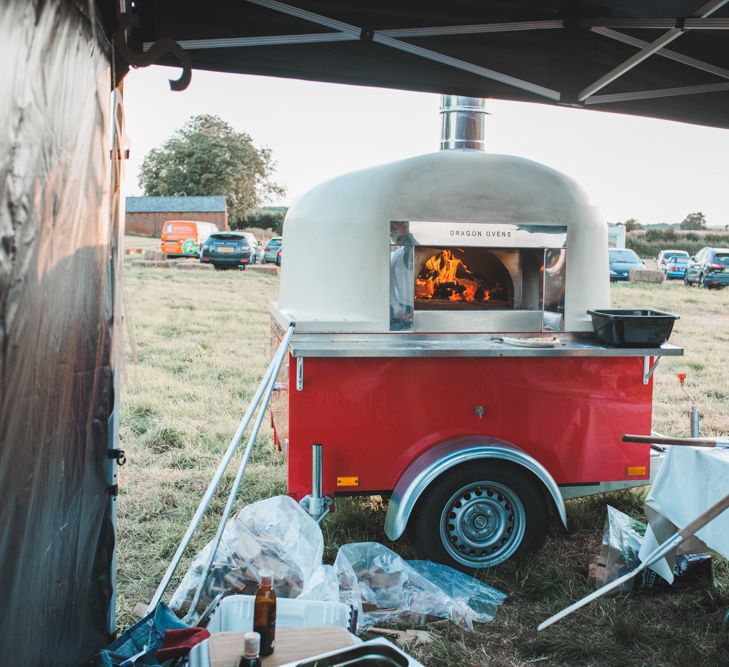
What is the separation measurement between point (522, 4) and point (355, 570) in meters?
3.08

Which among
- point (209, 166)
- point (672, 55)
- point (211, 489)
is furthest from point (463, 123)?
point (209, 166)

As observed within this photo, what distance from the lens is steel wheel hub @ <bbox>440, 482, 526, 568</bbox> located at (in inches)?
165

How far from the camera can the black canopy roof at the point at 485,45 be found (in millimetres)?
3820

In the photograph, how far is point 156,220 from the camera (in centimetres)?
4469

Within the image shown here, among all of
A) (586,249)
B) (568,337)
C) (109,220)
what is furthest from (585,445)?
(109,220)

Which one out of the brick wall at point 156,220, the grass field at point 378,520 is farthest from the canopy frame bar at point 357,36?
the brick wall at point 156,220

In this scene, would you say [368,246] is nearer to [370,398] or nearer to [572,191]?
[370,398]

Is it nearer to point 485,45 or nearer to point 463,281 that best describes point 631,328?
point 463,281

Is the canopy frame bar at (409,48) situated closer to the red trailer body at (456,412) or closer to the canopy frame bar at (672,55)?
the canopy frame bar at (672,55)

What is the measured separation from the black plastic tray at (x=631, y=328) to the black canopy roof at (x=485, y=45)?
1.45 m

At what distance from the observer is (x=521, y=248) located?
448 cm

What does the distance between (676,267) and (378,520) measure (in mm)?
24129

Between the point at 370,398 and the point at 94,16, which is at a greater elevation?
the point at 94,16

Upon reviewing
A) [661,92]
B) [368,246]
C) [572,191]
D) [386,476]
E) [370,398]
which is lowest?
[386,476]
